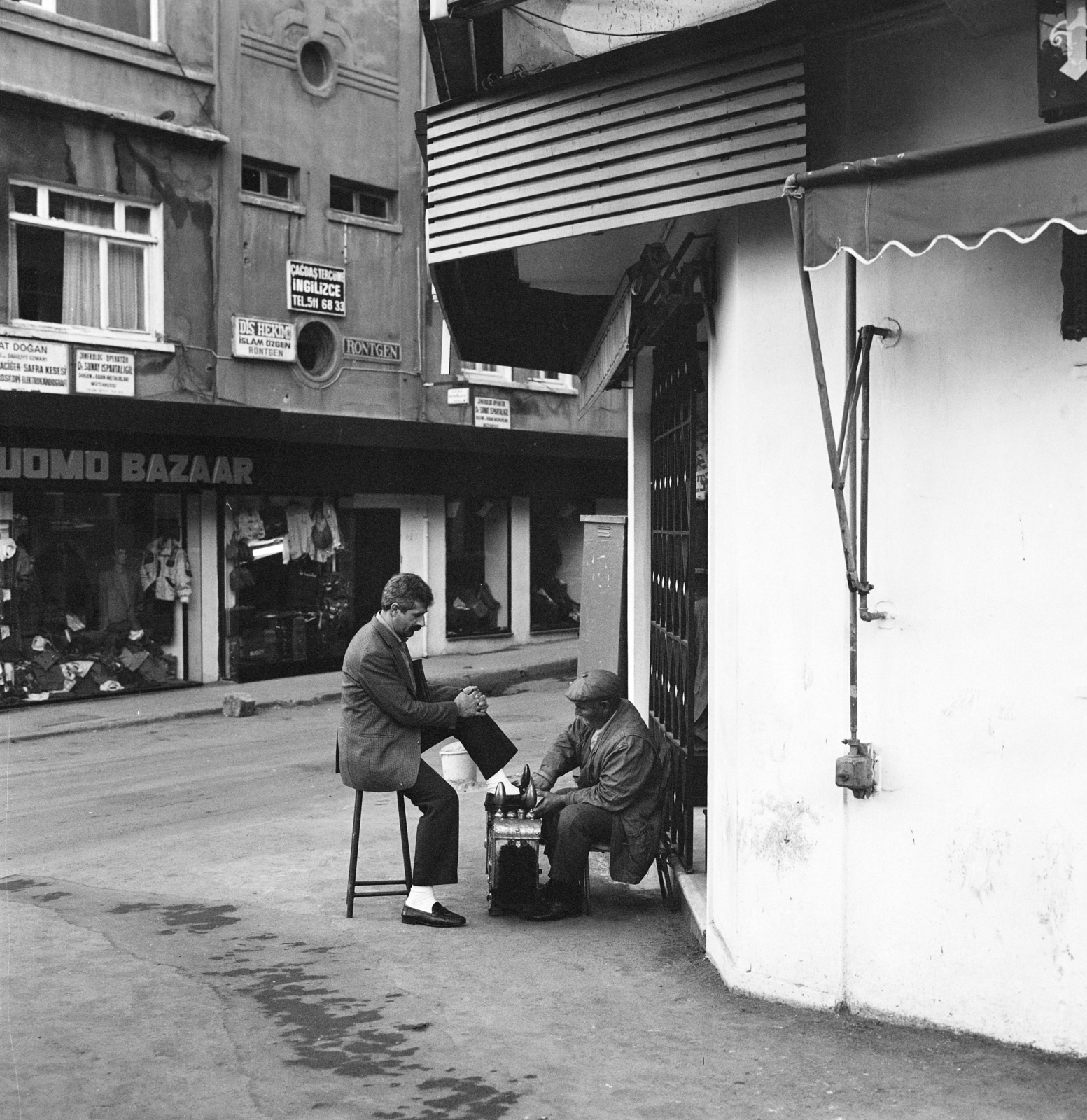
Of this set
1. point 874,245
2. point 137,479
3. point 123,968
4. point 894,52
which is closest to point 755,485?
point 874,245

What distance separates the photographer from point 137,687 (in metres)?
17.6

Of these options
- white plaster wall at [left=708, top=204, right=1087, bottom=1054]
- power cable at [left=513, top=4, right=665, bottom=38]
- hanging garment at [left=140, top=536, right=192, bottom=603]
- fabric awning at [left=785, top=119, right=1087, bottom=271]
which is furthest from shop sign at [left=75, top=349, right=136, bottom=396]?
fabric awning at [left=785, top=119, right=1087, bottom=271]

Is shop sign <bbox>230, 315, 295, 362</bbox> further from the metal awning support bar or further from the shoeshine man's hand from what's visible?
the metal awning support bar

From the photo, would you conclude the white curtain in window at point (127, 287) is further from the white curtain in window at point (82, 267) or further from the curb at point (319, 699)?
the curb at point (319, 699)

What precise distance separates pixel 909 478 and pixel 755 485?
65cm

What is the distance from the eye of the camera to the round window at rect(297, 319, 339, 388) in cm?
1964

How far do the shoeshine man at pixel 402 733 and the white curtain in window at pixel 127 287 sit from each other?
1170 centimetres

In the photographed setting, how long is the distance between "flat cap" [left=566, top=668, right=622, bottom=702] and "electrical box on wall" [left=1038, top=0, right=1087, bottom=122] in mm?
3625

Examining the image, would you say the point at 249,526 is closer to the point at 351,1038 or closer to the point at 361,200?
the point at 361,200

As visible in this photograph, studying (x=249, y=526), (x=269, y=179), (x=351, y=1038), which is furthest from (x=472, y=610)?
(x=351, y=1038)

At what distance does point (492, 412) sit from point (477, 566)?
261cm

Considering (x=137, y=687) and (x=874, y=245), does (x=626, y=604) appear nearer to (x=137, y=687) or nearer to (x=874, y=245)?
(x=874, y=245)

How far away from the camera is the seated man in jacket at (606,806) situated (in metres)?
6.88

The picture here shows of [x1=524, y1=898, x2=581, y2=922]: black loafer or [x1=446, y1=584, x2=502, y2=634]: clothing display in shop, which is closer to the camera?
[x1=524, y1=898, x2=581, y2=922]: black loafer
